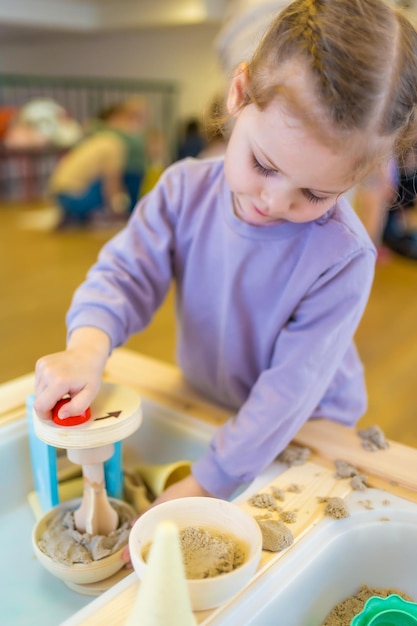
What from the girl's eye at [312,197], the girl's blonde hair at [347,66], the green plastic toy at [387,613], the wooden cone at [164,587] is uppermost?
the girl's blonde hair at [347,66]

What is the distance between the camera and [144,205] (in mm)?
659

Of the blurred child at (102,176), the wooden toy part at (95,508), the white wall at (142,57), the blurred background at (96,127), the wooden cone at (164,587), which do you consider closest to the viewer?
the wooden cone at (164,587)

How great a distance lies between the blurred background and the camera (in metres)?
1.33

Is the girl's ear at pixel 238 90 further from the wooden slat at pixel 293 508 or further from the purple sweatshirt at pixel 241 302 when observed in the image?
the wooden slat at pixel 293 508

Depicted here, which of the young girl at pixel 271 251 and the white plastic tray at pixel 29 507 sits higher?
the young girl at pixel 271 251

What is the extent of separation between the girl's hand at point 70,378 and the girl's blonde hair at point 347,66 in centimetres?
25

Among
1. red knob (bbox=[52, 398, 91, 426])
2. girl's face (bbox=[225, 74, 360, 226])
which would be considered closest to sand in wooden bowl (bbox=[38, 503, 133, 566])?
red knob (bbox=[52, 398, 91, 426])

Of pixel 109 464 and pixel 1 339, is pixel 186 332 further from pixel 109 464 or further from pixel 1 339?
pixel 1 339

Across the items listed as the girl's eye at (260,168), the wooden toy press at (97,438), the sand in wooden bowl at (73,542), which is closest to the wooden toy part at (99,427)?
the wooden toy press at (97,438)

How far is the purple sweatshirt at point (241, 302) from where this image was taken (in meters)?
0.55

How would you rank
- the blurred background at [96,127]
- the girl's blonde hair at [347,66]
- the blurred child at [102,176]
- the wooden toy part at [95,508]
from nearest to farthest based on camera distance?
1. the girl's blonde hair at [347,66]
2. the wooden toy part at [95,508]
3. the blurred background at [96,127]
4. the blurred child at [102,176]

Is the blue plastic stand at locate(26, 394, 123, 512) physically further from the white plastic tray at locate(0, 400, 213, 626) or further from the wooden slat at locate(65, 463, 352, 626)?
the wooden slat at locate(65, 463, 352, 626)

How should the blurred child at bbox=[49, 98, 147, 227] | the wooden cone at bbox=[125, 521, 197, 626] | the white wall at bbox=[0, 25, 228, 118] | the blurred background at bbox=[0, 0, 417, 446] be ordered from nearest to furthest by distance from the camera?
the wooden cone at bbox=[125, 521, 197, 626], the blurred background at bbox=[0, 0, 417, 446], the blurred child at bbox=[49, 98, 147, 227], the white wall at bbox=[0, 25, 228, 118]

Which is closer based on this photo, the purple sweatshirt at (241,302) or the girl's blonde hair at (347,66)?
the girl's blonde hair at (347,66)
